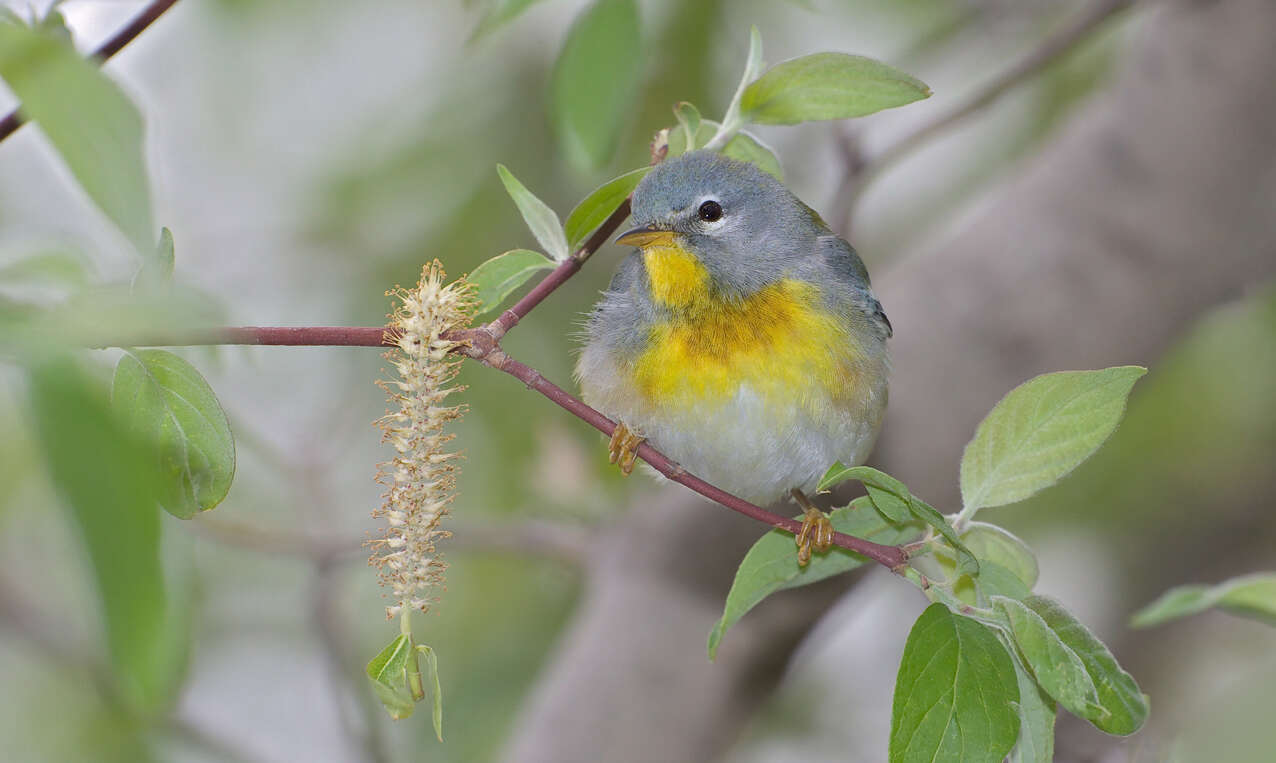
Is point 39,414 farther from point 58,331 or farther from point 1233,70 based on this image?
point 1233,70

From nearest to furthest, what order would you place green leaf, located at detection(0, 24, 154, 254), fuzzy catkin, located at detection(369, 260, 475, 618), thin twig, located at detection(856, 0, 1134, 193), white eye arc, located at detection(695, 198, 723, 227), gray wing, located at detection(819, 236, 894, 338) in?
green leaf, located at detection(0, 24, 154, 254) → fuzzy catkin, located at detection(369, 260, 475, 618) → white eye arc, located at detection(695, 198, 723, 227) → gray wing, located at detection(819, 236, 894, 338) → thin twig, located at detection(856, 0, 1134, 193)

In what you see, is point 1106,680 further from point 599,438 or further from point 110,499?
point 599,438

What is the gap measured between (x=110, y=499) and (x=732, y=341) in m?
1.68

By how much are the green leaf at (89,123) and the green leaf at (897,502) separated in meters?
0.77

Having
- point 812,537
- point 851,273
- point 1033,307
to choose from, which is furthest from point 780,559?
point 1033,307

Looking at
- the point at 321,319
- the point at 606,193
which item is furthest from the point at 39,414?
the point at 321,319

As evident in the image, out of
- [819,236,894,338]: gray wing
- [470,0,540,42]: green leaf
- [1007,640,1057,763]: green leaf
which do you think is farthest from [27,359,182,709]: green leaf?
[819,236,894,338]: gray wing

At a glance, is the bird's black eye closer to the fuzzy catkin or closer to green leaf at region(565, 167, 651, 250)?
green leaf at region(565, 167, 651, 250)

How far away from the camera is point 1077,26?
10.5ft

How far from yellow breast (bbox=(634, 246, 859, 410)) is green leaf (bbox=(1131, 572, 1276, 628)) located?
0.77 meters

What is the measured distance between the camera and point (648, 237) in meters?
2.33

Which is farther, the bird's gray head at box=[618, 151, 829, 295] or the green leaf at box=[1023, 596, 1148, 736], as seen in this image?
the bird's gray head at box=[618, 151, 829, 295]

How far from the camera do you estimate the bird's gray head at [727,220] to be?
2.25 meters

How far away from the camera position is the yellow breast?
2.27 metres
